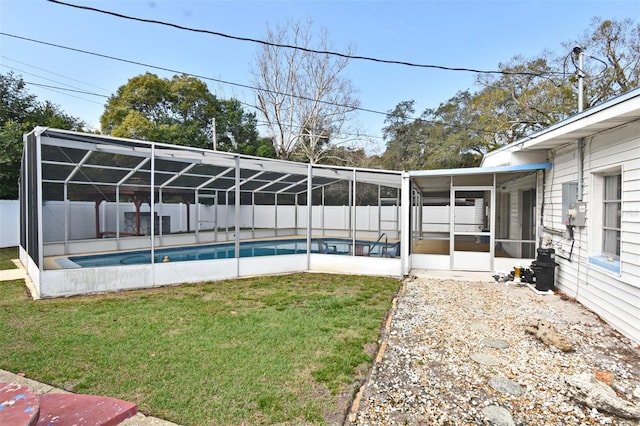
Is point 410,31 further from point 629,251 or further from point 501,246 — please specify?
point 629,251

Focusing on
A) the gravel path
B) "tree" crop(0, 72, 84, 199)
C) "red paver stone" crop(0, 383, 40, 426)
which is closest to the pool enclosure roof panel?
the gravel path

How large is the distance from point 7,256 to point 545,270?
48.4 ft

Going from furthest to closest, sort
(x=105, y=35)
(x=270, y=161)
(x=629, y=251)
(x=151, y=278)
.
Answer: (x=105, y=35) → (x=270, y=161) → (x=151, y=278) → (x=629, y=251)

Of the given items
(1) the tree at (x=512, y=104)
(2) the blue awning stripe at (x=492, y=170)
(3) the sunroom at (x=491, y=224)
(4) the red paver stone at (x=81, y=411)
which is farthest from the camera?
(1) the tree at (x=512, y=104)

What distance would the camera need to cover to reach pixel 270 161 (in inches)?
322

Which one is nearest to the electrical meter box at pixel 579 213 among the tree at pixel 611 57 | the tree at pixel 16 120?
the tree at pixel 611 57

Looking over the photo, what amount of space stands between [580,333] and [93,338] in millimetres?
6175

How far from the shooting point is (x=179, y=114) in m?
23.0

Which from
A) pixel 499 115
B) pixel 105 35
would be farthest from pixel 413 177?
pixel 499 115

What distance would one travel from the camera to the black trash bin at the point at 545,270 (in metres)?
6.54

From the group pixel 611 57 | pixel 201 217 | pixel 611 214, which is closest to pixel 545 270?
pixel 611 214

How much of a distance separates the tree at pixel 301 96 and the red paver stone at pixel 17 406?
20505mm

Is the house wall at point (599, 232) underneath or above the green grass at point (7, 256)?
above

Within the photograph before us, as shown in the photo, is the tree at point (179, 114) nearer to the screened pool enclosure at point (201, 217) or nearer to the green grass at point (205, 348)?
the screened pool enclosure at point (201, 217)
